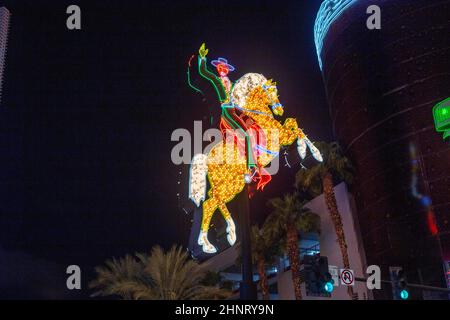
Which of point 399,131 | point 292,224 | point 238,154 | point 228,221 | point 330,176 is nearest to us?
point 228,221

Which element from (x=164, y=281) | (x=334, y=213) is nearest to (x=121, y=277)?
(x=164, y=281)

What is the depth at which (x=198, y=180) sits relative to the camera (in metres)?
23.9

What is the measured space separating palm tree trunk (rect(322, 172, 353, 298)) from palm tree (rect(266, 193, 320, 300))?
6.13ft

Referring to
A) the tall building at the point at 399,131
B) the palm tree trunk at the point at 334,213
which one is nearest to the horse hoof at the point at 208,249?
the tall building at the point at 399,131

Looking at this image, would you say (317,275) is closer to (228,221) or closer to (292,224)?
(228,221)

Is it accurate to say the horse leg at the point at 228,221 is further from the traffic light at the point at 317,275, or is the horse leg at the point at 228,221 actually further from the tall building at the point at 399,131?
the tall building at the point at 399,131

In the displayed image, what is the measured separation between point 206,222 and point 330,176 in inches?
602

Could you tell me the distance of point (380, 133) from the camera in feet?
111

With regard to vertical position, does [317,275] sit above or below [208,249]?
below

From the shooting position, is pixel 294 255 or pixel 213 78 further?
pixel 294 255

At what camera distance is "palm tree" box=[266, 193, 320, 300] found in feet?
120

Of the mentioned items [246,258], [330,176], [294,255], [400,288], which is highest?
[330,176]

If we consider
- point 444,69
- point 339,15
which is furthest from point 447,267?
point 339,15
